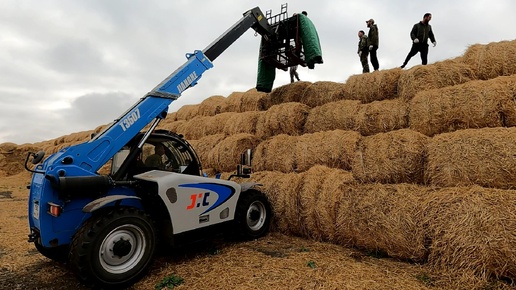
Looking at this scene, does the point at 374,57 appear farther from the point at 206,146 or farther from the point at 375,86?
the point at 206,146

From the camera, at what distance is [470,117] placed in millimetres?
5590

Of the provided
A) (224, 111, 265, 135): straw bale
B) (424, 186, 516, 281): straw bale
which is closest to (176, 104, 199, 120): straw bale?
(224, 111, 265, 135): straw bale

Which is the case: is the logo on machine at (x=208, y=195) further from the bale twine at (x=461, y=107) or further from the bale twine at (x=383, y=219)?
the bale twine at (x=461, y=107)

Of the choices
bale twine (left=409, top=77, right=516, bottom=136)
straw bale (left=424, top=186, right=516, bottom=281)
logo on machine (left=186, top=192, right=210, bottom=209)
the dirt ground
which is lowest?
the dirt ground

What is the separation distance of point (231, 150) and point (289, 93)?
255cm

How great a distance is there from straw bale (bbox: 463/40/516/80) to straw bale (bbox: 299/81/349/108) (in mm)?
2903

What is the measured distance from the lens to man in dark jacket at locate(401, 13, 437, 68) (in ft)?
30.6

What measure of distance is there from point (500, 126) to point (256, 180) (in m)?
4.92

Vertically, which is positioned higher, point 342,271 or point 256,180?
point 256,180

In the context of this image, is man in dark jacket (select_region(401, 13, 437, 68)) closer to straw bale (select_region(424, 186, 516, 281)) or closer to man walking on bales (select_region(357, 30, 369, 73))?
man walking on bales (select_region(357, 30, 369, 73))

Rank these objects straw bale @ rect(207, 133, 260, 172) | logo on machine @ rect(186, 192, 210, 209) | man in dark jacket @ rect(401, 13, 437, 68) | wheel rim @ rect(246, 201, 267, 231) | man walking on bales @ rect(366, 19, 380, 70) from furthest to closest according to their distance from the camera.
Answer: man walking on bales @ rect(366, 19, 380, 70)
man in dark jacket @ rect(401, 13, 437, 68)
straw bale @ rect(207, 133, 260, 172)
wheel rim @ rect(246, 201, 267, 231)
logo on machine @ rect(186, 192, 210, 209)

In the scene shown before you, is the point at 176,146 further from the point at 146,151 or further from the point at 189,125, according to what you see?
the point at 189,125

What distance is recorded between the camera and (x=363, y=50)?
10914 mm

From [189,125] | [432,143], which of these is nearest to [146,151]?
[432,143]
